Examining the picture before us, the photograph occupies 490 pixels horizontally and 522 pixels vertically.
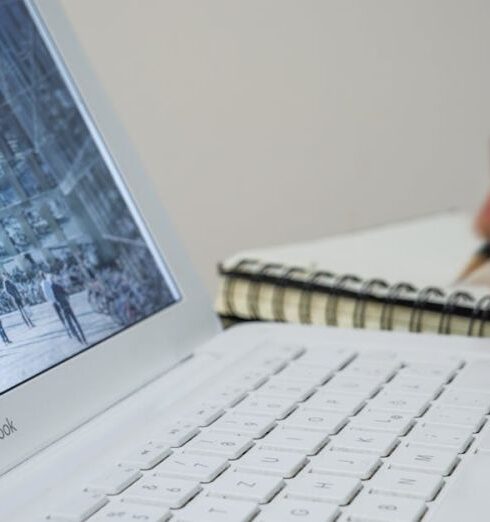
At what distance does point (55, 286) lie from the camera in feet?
1.69

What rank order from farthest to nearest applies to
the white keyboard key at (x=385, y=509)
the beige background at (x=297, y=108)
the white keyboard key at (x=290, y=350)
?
the beige background at (x=297, y=108) < the white keyboard key at (x=290, y=350) < the white keyboard key at (x=385, y=509)

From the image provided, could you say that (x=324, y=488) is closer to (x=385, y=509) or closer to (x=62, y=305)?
(x=385, y=509)

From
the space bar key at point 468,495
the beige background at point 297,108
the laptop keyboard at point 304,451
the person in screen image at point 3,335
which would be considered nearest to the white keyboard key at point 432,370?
the laptop keyboard at point 304,451

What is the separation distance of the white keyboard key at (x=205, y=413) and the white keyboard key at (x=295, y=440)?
0.04 metres

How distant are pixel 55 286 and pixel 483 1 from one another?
0.69 metres

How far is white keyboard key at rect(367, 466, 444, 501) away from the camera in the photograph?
1.28ft

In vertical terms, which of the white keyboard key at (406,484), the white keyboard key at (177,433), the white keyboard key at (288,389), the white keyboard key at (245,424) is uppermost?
the white keyboard key at (177,433)

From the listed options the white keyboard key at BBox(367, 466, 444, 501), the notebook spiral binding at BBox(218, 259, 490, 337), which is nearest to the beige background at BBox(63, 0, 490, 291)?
the notebook spiral binding at BBox(218, 259, 490, 337)

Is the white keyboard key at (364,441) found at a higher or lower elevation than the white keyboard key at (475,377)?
higher

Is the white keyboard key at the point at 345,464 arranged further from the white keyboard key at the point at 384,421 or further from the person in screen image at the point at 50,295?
the person in screen image at the point at 50,295

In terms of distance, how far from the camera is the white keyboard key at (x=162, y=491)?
40 centimetres

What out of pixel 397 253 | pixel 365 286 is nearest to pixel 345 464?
pixel 365 286

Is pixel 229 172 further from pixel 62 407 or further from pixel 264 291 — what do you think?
pixel 62 407

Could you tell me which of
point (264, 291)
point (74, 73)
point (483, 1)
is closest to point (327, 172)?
point (483, 1)
